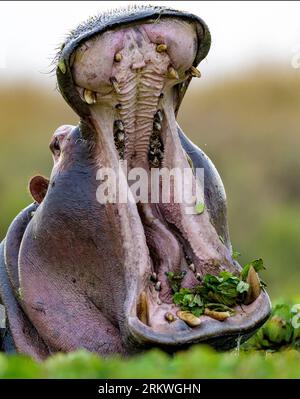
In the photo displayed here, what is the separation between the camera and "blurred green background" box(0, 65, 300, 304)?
18141mm

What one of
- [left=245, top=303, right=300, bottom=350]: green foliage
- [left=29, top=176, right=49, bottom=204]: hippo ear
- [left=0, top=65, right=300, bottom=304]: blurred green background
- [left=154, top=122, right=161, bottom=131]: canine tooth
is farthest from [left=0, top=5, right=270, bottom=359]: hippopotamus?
[left=0, top=65, right=300, bottom=304]: blurred green background

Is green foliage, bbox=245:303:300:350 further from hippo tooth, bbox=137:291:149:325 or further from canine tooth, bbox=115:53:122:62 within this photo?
canine tooth, bbox=115:53:122:62

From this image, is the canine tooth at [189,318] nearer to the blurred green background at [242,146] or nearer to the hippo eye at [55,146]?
the hippo eye at [55,146]

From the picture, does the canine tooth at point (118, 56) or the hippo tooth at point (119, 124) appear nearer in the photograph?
the canine tooth at point (118, 56)

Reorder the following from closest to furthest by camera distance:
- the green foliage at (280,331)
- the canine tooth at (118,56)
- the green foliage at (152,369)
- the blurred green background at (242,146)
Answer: the green foliage at (152,369) → the canine tooth at (118,56) → the green foliage at (280,331) → the blurred green background at (242,146)

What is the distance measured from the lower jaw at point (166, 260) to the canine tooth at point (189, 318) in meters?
0.02

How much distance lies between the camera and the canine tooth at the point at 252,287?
5633mm

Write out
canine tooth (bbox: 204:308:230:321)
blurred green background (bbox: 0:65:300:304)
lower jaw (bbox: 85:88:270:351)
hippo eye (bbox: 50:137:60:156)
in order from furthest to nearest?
1. blurred green background (bbox: 0:65:300:304)
2. hippo eye (bbox: 50:137:60:156)
3. canine tooth (bbox: 204:308:230:321)
4. lower jaw (bbox: 85:88:270:351)

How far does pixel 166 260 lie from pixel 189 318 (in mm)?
426

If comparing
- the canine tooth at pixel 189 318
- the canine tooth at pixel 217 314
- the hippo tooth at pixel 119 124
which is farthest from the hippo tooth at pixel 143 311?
the hippo tooth at pixel 119 124

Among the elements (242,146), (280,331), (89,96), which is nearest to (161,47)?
(89,96)

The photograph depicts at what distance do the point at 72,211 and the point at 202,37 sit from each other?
1.02 m

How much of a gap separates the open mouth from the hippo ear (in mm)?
569

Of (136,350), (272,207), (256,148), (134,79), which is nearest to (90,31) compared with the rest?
(134,79)
